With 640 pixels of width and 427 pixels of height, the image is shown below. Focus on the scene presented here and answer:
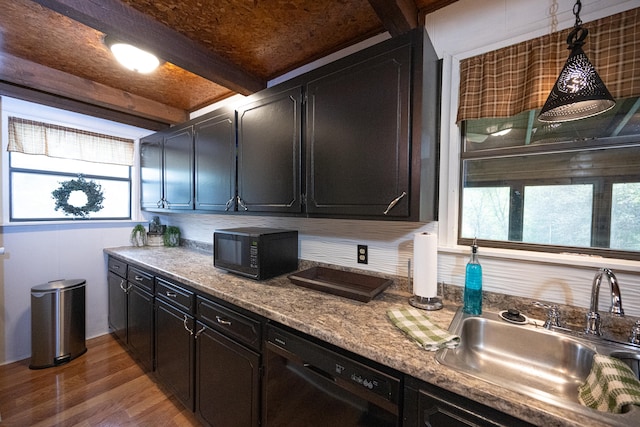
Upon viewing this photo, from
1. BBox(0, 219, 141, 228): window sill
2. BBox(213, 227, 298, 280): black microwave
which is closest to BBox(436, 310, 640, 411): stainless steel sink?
BBox(213, 227, 298, 280): black microwave

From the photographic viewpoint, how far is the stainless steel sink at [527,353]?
895 millimetres

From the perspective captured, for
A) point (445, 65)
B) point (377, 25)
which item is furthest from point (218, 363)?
point (377, 25)

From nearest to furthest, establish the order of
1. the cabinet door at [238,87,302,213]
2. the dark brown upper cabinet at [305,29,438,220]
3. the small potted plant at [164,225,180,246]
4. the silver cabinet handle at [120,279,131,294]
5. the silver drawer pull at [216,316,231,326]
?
the dark brown upper cabinet at [305,29,438,220] < the silver drawer pull at [216,316,231,326] < the cabinet door at [238,87,302,213] < the silver cabinet handle at [120,279,131,294] < the small potted plant at [164,225,180,246]

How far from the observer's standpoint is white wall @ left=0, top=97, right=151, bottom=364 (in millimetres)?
2197

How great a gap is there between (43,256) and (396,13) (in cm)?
349

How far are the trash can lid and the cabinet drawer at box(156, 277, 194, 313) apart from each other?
1109mm

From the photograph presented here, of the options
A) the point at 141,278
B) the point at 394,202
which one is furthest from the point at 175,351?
the point at 394,202

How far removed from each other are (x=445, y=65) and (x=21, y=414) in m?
3.41

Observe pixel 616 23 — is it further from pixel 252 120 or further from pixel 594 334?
pixel 252 120

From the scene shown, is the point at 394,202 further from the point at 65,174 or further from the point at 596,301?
the point at 65,174

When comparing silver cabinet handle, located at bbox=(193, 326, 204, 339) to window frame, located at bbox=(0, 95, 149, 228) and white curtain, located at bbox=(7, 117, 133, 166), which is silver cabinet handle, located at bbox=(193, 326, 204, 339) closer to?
window frame, located at bbox=(0, 95, 149, 228)

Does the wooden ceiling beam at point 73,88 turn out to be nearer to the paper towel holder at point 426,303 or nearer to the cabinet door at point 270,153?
the cabinet door at point 270,153

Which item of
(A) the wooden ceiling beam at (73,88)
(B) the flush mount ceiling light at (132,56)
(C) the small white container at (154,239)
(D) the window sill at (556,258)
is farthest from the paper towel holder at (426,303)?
(A) the wooden ceiling beam at (73,88)

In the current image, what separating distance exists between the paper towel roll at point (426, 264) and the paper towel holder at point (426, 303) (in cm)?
3
